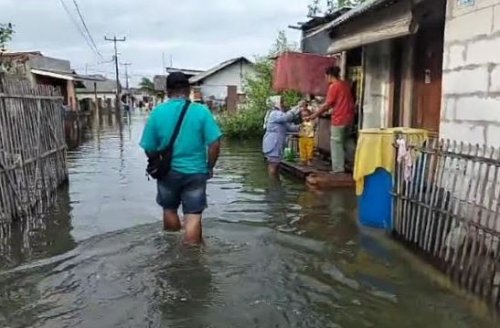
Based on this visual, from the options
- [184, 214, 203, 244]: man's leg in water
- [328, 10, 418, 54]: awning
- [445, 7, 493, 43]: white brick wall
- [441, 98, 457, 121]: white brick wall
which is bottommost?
[184, 214, 203, 244]: man's leg in water

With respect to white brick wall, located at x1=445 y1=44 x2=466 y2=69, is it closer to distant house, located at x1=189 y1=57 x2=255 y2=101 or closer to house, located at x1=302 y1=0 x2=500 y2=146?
house, located at x1=302 y1=0 x2=500 y2=146

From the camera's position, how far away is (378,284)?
4.87 m

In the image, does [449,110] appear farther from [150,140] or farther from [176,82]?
[150,140]

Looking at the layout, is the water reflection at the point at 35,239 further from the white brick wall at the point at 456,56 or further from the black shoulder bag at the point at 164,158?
the white brick wall at the point at 456,56

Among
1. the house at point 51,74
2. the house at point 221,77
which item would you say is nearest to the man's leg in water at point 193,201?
the house at point 51,74

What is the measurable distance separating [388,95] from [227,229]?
4725 millimetres

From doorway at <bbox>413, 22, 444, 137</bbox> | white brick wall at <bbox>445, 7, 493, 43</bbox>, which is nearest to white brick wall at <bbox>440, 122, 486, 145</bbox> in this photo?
white brick wall at <bbox>445, 7, 493, 43</bbox>

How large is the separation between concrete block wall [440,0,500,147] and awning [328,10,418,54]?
1045 millimetres

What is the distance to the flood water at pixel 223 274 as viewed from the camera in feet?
13.8

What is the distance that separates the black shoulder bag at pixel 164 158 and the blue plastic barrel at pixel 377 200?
233 cm

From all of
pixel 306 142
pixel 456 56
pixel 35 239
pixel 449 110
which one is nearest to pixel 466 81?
pixel 456 56

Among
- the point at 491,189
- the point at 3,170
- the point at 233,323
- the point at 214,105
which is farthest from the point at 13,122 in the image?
the point at 214,105

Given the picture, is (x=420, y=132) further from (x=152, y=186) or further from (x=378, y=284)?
(x=152, y=186)

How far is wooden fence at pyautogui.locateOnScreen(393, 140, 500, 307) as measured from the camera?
4500 millimetres
